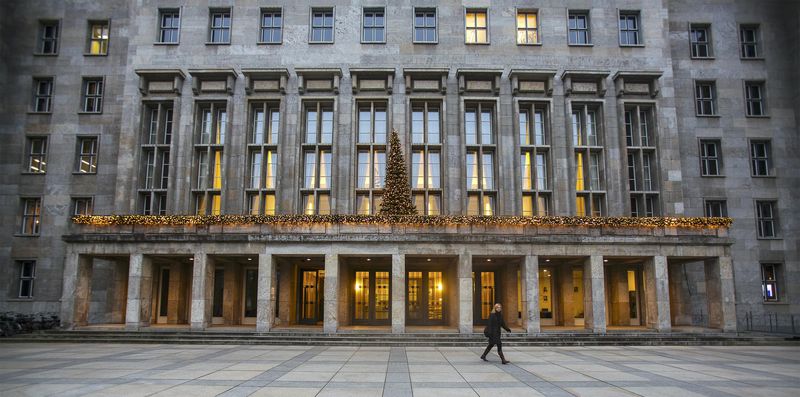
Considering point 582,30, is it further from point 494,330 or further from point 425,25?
point 494,330

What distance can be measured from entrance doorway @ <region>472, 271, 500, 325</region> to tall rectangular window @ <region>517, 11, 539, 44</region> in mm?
15000

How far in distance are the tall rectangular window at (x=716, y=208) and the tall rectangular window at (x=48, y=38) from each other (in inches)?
1756

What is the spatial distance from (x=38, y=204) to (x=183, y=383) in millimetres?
27504

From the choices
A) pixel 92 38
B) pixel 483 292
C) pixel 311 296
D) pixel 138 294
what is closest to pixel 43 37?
pixel 92 38

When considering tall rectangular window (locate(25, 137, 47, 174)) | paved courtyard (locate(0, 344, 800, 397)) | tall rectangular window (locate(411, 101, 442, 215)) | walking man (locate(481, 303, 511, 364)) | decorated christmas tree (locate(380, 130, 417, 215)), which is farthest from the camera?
tall rectangular window (locate(25, 137, 47, 174))

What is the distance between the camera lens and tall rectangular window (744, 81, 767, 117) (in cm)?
3509

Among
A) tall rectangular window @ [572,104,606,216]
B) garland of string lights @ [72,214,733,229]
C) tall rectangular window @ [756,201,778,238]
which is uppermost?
tall rectangular window @ [572,104,606,216]

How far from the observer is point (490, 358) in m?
19.5

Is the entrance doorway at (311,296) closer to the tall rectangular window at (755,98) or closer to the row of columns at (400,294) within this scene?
the row of columns at (400,294)

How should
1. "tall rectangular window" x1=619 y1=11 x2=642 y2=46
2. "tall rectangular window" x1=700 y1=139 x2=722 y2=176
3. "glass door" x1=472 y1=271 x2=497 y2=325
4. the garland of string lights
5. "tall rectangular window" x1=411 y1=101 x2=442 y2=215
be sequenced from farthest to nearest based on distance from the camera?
"tall rectangular window" x1=700 y1=139 x2=722 y2=176, "tall rectangular window" x1=619 y1=11 x2=642 y2=46, "glass door" x1=472 y1=271 x2=497 y2=325, "tall rectangular window" x1=411 y1=101 x2=442 y2=215, the garland of string lights

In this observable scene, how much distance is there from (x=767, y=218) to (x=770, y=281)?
408 centimetres

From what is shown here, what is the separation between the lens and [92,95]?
114 ft

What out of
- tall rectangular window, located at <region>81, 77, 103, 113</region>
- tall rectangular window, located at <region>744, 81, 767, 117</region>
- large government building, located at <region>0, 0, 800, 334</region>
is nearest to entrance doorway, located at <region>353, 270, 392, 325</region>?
large government building, located at <region>0, 0, 800, 334</region>

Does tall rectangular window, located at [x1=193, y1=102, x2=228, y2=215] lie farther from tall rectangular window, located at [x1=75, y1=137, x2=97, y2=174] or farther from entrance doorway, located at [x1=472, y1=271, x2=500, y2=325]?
entrance doorway, located at [x1=472, y1=271, x2=500, y2=325]
